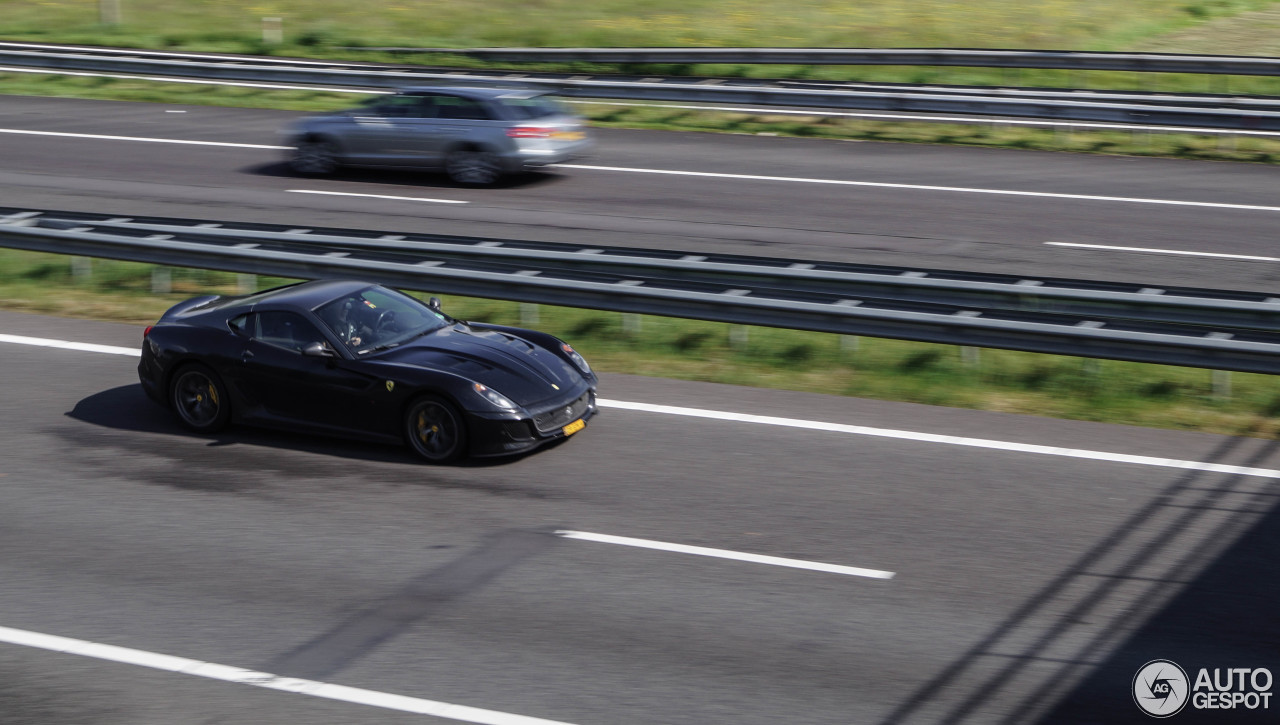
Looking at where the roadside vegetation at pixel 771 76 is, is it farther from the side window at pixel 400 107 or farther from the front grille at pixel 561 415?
the side window at pixel 400 107

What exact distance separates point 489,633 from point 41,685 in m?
2.15

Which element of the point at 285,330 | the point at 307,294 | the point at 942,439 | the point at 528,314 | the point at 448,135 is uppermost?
the point at 448,135

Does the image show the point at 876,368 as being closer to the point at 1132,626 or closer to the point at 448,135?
the point at 1132,626

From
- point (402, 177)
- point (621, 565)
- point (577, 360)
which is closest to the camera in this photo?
point (621, 565)

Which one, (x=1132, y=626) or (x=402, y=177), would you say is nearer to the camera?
(x=1132, y=626)

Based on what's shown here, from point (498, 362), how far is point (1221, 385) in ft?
19.9

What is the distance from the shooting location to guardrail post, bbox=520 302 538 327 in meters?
13.0

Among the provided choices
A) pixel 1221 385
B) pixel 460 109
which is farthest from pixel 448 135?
pixel 1221 385

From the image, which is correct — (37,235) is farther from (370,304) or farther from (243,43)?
(243,43)

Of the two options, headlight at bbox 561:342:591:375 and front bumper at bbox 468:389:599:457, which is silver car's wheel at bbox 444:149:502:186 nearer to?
headlight at bbox 561:342:591:375

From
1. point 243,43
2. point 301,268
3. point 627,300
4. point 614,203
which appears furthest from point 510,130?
point 243,43

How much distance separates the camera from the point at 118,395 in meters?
10.7

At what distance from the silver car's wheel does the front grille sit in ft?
32.9

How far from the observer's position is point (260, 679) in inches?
236
